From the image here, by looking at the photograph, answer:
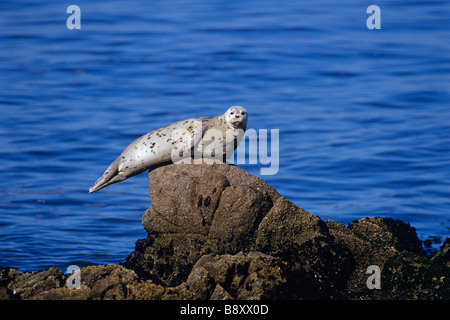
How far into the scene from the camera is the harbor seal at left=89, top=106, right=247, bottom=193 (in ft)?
29.8

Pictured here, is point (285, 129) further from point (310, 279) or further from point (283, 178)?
point (310, 279)

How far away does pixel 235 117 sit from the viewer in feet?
29.9

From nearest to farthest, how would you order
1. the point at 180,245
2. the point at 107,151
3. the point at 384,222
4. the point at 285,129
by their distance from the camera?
the point at 180,245, the point at 384,222, the point at 107,151, the point at 285,129

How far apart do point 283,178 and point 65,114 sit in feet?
26.6

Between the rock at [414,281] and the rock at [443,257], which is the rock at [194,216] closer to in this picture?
the rock at [414,281]

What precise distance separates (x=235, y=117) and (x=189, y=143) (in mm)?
621

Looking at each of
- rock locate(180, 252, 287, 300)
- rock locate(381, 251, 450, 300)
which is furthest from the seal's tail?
rock locate(381, 251, 450, 300)

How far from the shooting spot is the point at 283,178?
676 inches

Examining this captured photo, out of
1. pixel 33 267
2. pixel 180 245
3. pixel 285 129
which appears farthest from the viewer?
pixel 285 129

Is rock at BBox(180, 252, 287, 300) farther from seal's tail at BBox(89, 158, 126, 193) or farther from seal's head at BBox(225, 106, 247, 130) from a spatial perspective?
seal's tail at BBox(89, 158, 126, 193)

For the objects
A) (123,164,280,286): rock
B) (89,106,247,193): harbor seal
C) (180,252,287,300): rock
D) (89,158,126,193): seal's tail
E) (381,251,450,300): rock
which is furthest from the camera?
(89,158,126,193): seal's tail

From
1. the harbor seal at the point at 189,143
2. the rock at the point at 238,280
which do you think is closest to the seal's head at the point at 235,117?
the harbor seal at the point at 189,143

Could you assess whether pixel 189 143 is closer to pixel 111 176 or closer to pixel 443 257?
pixel 111 176
